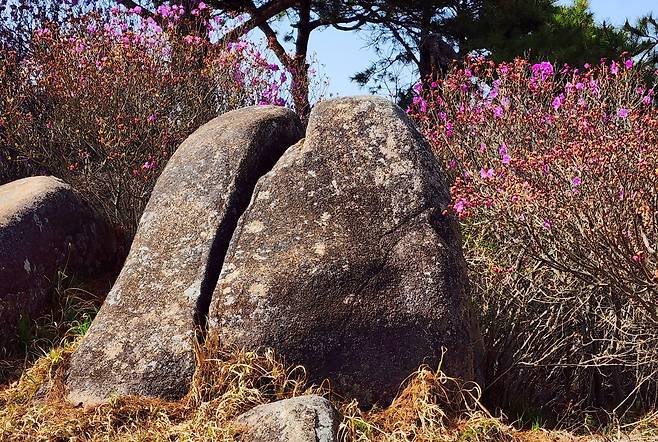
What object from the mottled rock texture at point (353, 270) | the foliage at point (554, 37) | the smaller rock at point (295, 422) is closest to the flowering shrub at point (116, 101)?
the mottled rock texture at point (353, 270)

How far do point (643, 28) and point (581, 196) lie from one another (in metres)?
7.87

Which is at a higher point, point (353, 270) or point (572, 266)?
point (353, 270)

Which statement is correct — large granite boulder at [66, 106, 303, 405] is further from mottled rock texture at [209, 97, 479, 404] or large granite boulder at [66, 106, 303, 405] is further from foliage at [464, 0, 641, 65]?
foliage at [464, 0, 641, 65]

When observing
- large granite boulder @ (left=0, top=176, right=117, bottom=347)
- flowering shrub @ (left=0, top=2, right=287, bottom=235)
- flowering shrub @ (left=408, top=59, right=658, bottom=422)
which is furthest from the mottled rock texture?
flowering shrub @ (left=0, top=2, right=287, bottom=235)

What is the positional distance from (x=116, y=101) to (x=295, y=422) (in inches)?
163

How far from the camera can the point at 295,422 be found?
10.9 ft

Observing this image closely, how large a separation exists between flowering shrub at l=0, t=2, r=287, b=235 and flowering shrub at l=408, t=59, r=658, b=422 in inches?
109

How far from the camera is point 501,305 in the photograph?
4.84 m

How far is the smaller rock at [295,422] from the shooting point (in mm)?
3291

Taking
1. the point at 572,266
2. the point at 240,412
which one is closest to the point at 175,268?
the point at 240,412

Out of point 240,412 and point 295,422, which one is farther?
point 240,412

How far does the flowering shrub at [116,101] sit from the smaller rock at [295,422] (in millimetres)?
3207

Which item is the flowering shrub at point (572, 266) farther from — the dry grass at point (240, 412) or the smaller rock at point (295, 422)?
the smaller rock at point (295, 422)

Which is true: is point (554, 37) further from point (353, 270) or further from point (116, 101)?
point (353, 270)
